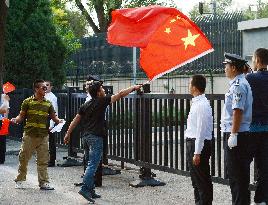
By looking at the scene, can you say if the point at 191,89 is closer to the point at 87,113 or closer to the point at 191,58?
the point at 191,58

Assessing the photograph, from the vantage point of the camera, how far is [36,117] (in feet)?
35.3

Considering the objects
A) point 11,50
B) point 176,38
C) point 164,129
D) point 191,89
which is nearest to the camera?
point 191,89

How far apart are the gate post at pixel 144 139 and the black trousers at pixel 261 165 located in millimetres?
2788

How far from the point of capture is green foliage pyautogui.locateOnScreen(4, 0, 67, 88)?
22391mm

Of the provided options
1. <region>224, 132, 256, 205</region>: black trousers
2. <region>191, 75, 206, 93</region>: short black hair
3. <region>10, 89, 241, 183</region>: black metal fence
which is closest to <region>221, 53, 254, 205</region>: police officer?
<region>224, 132, 256, 205</region>: black trousers

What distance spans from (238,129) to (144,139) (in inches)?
143

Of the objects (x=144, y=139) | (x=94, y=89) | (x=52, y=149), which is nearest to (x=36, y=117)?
(x=94, y=89)

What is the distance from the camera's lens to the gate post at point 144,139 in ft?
34.8

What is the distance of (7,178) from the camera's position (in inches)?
459

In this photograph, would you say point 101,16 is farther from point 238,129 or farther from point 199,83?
point 238,129

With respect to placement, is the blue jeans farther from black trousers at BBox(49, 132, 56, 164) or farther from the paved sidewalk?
black trousers at BBox(49, 132, 56, 164)

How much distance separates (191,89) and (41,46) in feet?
51.3

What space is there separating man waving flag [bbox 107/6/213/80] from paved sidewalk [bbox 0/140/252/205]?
1.73 m

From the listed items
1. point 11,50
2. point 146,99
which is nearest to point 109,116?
point 146,99
